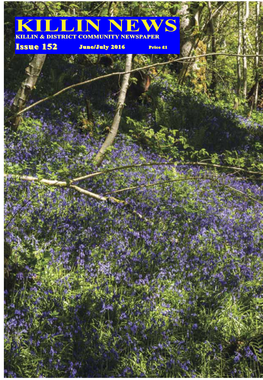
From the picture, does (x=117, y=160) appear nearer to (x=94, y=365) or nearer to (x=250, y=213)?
(x=250, y=213)

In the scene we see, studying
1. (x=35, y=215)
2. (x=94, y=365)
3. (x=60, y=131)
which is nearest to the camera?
(x=94, y=365)

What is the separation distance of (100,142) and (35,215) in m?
3.82

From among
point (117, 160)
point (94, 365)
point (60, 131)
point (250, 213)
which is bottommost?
point (94, 365)

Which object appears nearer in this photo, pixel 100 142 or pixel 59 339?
pixel 59 339

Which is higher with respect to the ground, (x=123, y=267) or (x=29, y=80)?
(x=29, y=80)

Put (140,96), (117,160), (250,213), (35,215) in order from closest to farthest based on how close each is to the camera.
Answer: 1. (35,215)
2. (250,213)
3. (117,160)
4. (140,96)

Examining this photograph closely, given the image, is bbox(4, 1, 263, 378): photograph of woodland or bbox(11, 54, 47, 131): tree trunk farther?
bbox(11, 54, 47, 131): tree trunk

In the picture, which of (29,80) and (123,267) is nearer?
(123,267)

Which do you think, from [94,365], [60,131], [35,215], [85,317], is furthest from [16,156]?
[94,365]

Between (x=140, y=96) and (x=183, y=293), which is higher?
(x=140, y=96)

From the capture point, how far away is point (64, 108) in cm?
944

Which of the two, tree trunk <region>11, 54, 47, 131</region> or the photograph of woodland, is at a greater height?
tree trunk <region>11, 54, 47, 131</region>

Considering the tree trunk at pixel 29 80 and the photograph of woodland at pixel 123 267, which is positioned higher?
the tree trunk at pixel 29 80

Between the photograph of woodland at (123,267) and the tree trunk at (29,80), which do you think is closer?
the photograph of woodland at (123,267)
